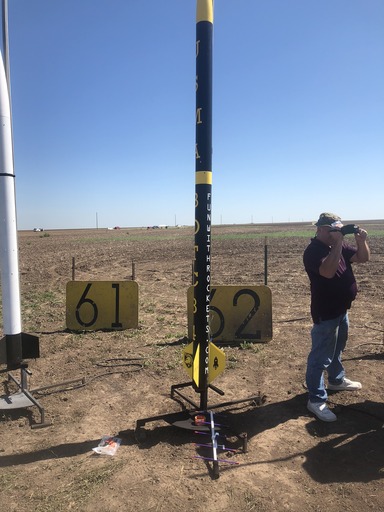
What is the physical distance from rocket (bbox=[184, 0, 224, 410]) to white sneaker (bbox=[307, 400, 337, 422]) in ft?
3.84

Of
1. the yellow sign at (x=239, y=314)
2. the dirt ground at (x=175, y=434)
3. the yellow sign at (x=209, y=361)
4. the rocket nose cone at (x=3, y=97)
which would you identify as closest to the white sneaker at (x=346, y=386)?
the dirt ground at (x=175, y=434)

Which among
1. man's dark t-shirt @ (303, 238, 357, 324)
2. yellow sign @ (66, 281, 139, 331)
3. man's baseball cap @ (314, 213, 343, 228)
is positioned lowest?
yellow sign @ (66, 281, 139, 331)

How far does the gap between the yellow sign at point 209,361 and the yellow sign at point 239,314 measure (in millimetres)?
2735

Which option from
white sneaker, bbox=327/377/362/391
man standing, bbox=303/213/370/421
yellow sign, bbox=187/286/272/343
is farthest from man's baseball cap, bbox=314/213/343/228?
yellow sign, bbox=187/286/272/343

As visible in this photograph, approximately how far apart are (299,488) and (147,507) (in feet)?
4.17

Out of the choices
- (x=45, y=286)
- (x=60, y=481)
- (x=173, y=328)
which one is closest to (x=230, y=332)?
(x=173, y=328)

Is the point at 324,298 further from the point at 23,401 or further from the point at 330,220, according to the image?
the point at 23,401

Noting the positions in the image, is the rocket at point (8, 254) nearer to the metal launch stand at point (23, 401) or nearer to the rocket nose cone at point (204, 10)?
the metal launch stand at point (23, 401)

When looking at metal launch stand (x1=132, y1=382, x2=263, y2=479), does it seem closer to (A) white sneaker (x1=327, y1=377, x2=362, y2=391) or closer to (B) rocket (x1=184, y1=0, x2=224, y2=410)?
(B) rocket (x1=184, y1=0, x2=224, y2=410)

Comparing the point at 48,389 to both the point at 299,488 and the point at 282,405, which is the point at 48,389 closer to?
the point at 282,405

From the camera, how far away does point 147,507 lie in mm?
3117

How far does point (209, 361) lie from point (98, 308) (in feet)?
14.2

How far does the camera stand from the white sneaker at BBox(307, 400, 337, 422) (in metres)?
4.39

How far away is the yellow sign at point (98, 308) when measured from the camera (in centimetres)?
819
